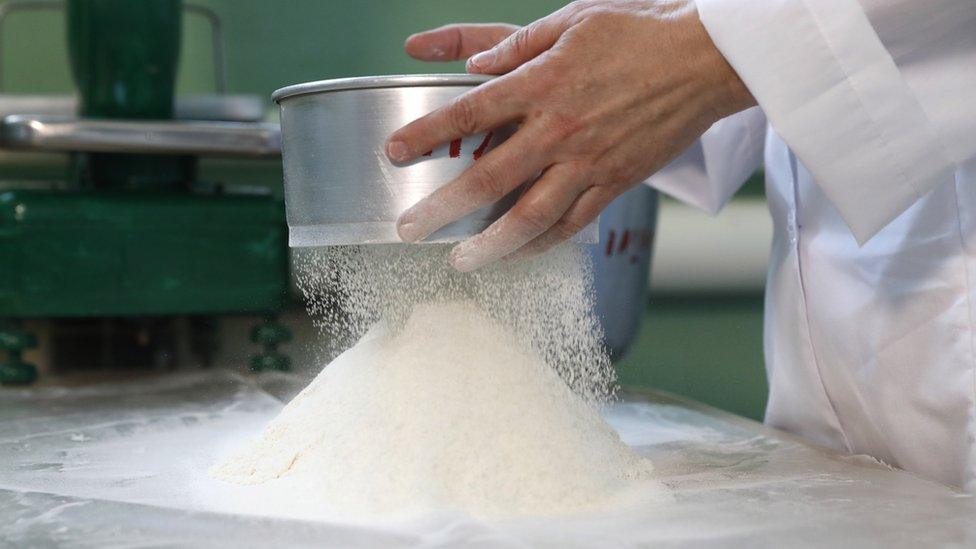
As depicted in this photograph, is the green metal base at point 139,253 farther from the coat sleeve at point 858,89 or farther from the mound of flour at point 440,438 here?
the coat sleeve at point 858,89

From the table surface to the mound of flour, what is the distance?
3 centimetres

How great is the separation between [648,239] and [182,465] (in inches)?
36.5

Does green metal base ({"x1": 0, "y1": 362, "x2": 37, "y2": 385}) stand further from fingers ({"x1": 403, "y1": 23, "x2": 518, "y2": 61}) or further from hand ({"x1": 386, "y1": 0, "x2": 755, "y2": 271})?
hand ({"x1": 386, "y1": 0, "x2": 755, "y2": 271})

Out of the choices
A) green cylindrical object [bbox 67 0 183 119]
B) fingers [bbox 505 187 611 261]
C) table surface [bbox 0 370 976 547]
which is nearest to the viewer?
table surface [bbox 0 370 976 547]

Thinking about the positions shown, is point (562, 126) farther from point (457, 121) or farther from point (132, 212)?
point (132, 212)

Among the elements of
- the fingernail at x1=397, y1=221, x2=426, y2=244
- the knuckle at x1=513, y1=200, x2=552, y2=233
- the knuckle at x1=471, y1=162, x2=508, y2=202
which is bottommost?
the fingernail at x1=397, y1=221, x2=426, y2=244

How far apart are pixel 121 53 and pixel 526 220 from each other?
38.2 inches

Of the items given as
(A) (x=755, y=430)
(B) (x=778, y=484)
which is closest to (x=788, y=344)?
(A) (x=755, y=430)

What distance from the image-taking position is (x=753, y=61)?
2.47 feet

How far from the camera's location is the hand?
0.72 metres

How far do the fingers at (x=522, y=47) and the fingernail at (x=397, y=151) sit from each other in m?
0.11

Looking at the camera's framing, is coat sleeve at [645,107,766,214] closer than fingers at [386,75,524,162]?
No

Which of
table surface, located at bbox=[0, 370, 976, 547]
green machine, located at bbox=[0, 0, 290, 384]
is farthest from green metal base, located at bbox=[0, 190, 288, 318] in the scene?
table surface, located at bbox=[0, 370, 976, 547]

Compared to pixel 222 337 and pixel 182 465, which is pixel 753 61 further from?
pixel 222 337
